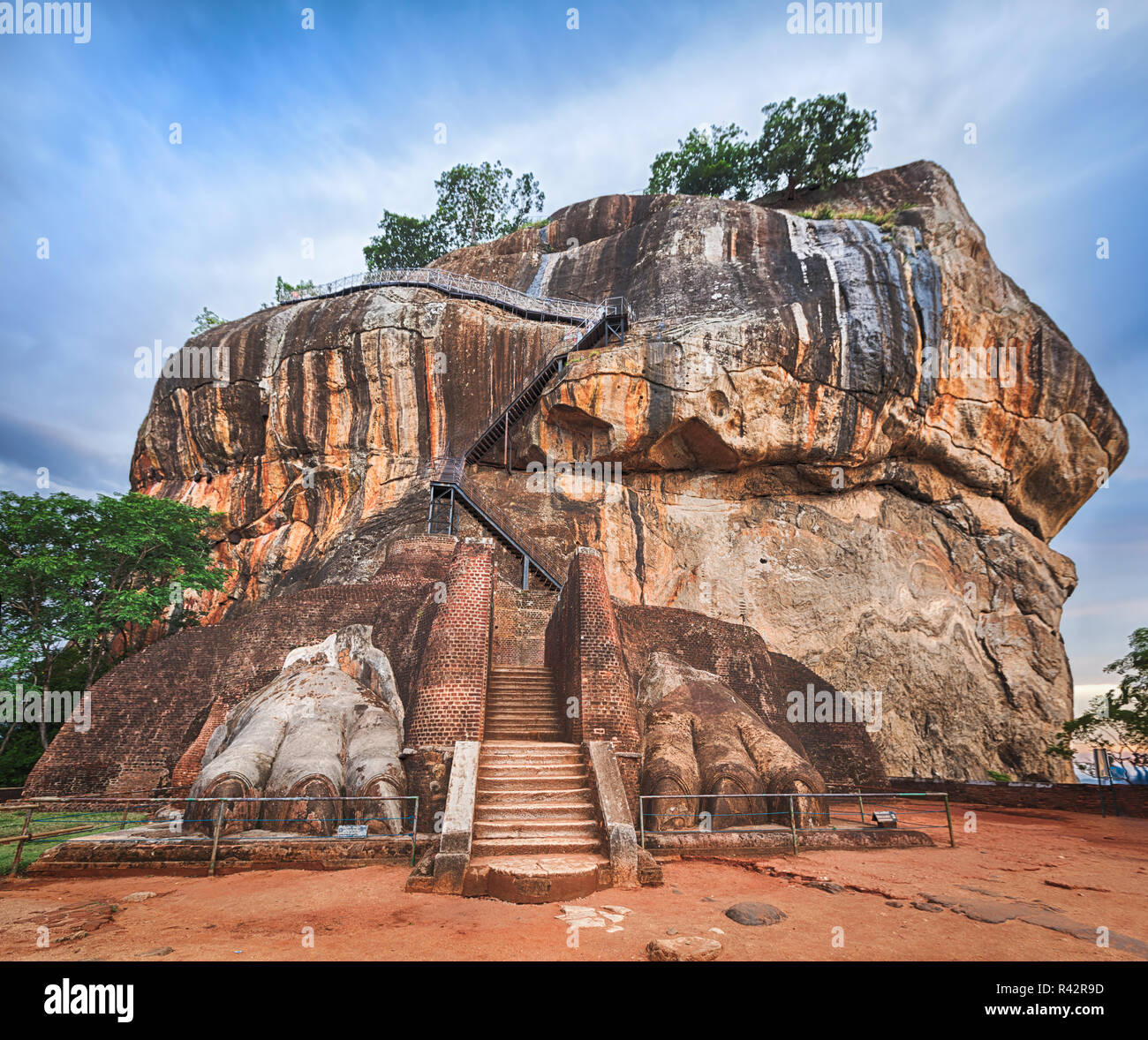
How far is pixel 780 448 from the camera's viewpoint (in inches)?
858

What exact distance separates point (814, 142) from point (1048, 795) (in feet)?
100

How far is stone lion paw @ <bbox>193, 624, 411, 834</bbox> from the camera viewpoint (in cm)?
765

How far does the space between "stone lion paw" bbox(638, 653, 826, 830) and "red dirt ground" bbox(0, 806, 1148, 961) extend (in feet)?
3.56

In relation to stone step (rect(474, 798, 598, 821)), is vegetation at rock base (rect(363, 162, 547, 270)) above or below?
above

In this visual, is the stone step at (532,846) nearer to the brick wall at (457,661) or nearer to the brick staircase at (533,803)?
the brick staircase at (533,803)

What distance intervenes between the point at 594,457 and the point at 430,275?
1114cm

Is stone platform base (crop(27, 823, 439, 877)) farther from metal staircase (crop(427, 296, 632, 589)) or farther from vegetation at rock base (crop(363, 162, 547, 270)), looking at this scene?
vegetation at rock base (crop(363, 162, 547, 270))

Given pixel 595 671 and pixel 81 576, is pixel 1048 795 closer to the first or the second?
pixel 595 671

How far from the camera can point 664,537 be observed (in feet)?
73.2

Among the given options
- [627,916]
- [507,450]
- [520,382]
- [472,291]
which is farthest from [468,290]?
[627,916]

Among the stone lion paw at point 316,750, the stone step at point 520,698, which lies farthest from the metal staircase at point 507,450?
the stone lion paw at point 316,750

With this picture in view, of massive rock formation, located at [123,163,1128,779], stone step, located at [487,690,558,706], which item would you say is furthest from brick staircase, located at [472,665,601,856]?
massive rock formation, located at [123,163,1128,779]

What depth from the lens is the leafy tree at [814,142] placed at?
1254 inches
